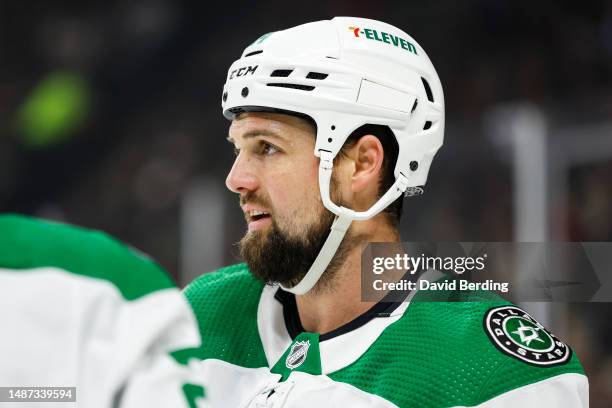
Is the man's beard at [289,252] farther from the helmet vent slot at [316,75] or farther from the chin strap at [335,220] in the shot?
the helmet vent slot at [316,75]

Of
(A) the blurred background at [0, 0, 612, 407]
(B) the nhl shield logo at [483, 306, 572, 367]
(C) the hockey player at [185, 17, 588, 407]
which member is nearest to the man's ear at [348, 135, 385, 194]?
(C) the hockey player at [185, 17, 588, 407]

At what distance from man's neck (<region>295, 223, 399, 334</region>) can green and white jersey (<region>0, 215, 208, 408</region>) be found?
101 cm

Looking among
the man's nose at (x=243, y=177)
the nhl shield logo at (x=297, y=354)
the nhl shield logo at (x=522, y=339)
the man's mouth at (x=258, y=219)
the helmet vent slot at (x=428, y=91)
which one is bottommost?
the nhl shield logo at (x=297, y=354)

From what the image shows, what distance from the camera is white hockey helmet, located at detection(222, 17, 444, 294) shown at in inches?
75.6

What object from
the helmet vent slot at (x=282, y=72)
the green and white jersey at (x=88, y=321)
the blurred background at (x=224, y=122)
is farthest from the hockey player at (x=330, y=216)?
the blurred background at (x=224, y=122)

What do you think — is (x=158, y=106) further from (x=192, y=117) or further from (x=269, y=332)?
(x=269, y=332)

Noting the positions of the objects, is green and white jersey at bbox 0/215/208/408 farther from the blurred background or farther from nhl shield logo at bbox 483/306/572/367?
the blurred background

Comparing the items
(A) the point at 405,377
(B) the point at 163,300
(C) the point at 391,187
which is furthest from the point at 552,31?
(B) the point at 163,300

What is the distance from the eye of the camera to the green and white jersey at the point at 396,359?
1707 millimetres

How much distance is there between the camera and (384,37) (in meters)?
2.01

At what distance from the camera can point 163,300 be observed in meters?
0.96

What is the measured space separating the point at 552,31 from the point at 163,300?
160 inches

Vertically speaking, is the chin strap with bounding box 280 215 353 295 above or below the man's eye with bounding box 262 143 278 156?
below

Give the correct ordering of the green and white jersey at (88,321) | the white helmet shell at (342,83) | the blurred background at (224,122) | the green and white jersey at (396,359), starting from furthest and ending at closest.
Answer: the blurred background at (224,122) → the white helmet shell at (342,83) → the green and white jersey at (396,359) → the green and white jersey at (88,321)
